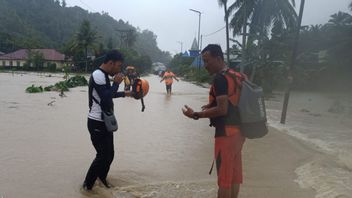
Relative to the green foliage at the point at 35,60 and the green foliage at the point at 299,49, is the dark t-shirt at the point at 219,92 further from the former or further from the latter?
the green foliage at the point at 35,60

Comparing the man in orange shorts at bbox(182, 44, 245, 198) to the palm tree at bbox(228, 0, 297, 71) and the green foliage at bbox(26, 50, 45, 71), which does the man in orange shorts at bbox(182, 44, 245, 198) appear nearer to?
the palm tree at bbox(228, 0, 297, 71)

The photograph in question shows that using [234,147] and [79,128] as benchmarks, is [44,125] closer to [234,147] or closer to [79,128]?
[79,128]

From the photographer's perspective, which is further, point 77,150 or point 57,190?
point 77,150

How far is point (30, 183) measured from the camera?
566cm

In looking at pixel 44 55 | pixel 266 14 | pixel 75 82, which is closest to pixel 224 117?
pixel 75 82

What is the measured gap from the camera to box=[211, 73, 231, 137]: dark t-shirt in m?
3.83

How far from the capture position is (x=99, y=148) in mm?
5270

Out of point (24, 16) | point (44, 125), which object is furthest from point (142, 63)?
point (44, 125)

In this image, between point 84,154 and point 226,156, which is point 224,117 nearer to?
point 226,156

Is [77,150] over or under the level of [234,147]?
under

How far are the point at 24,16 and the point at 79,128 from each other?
342ft

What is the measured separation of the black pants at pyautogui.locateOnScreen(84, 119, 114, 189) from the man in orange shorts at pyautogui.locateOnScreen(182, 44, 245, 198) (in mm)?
1577

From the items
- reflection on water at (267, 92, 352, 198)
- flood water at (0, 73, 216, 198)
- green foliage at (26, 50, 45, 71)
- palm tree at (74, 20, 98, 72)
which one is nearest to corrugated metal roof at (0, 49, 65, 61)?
green foliage at (26, 50, 45, 71)

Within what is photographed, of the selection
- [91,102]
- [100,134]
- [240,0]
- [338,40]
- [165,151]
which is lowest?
[165,151]
